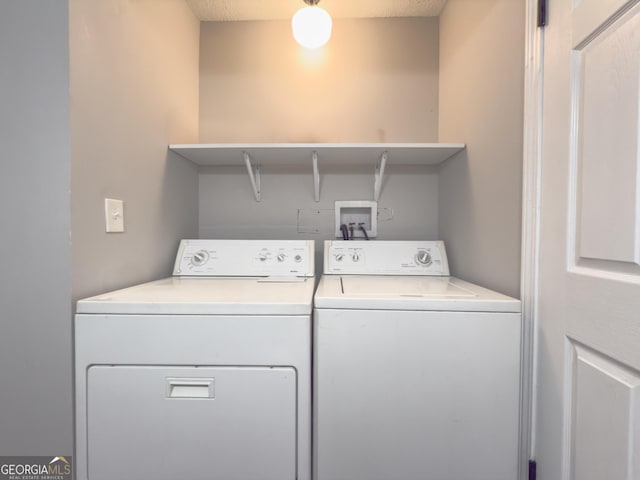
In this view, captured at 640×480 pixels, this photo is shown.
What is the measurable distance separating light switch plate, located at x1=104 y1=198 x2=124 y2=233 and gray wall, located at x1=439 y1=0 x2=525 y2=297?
1491mm

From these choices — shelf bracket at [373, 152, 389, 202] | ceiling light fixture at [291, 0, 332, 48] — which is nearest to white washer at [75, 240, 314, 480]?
shelf bracket at [373, 152, 389, 202]

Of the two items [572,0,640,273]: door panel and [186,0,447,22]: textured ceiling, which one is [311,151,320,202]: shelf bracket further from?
[572,0,640,273]: door panel

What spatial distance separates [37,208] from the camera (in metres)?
0.92

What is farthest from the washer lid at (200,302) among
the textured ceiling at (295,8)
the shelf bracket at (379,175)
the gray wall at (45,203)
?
the textured ceiling at (295,8)

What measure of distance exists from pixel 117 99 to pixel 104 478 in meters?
1.32

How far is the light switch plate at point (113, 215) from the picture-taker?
3.50ft

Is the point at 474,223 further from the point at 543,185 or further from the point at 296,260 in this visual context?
the point at 296,260

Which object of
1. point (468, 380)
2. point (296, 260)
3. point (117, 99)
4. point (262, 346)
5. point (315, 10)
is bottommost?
point (468, 380)

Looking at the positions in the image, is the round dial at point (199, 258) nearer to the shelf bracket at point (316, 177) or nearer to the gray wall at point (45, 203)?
the gray wall at point (45, 203)

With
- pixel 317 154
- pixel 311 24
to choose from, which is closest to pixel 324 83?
pixel 311 24

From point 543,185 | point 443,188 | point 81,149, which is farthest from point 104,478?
point 443,188

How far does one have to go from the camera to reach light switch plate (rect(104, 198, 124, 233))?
1.07m

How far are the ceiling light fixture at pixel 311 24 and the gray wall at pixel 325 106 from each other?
0.26 meters

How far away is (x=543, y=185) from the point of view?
917 mm
